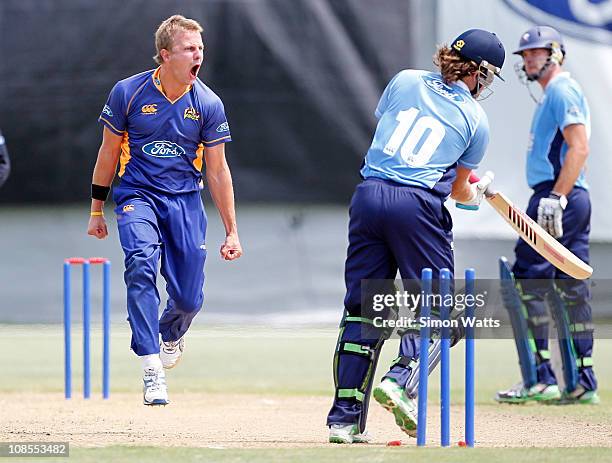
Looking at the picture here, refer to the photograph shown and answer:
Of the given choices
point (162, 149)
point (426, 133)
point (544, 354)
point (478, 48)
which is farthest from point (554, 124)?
point (162, 149)

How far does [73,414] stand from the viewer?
5926 mm

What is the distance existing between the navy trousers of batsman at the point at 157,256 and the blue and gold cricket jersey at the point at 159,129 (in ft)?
0.24

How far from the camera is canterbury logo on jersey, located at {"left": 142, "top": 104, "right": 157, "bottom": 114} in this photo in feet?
17.7

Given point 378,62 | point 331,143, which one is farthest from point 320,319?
point 378,62

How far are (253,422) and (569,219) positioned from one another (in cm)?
213

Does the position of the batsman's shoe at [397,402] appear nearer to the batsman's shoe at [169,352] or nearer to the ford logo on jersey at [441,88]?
the ford logo on jersey at [441,88]

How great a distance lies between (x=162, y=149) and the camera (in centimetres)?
546

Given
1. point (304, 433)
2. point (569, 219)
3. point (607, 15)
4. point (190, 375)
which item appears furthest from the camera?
point (607, 15)

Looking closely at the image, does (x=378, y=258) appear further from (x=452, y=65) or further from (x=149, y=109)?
(x=149, y=109)

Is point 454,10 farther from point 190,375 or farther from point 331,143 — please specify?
point 190,375

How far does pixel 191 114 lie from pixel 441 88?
1107 millimetres

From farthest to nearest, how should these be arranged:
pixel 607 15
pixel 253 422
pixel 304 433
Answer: pixel 607 15, pixel 253 422, pixel 304 433

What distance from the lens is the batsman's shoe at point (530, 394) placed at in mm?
6660

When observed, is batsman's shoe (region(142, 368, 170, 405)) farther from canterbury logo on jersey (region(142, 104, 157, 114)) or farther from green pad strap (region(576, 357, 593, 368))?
green pad strap (region(576, 357, 593, 368))
